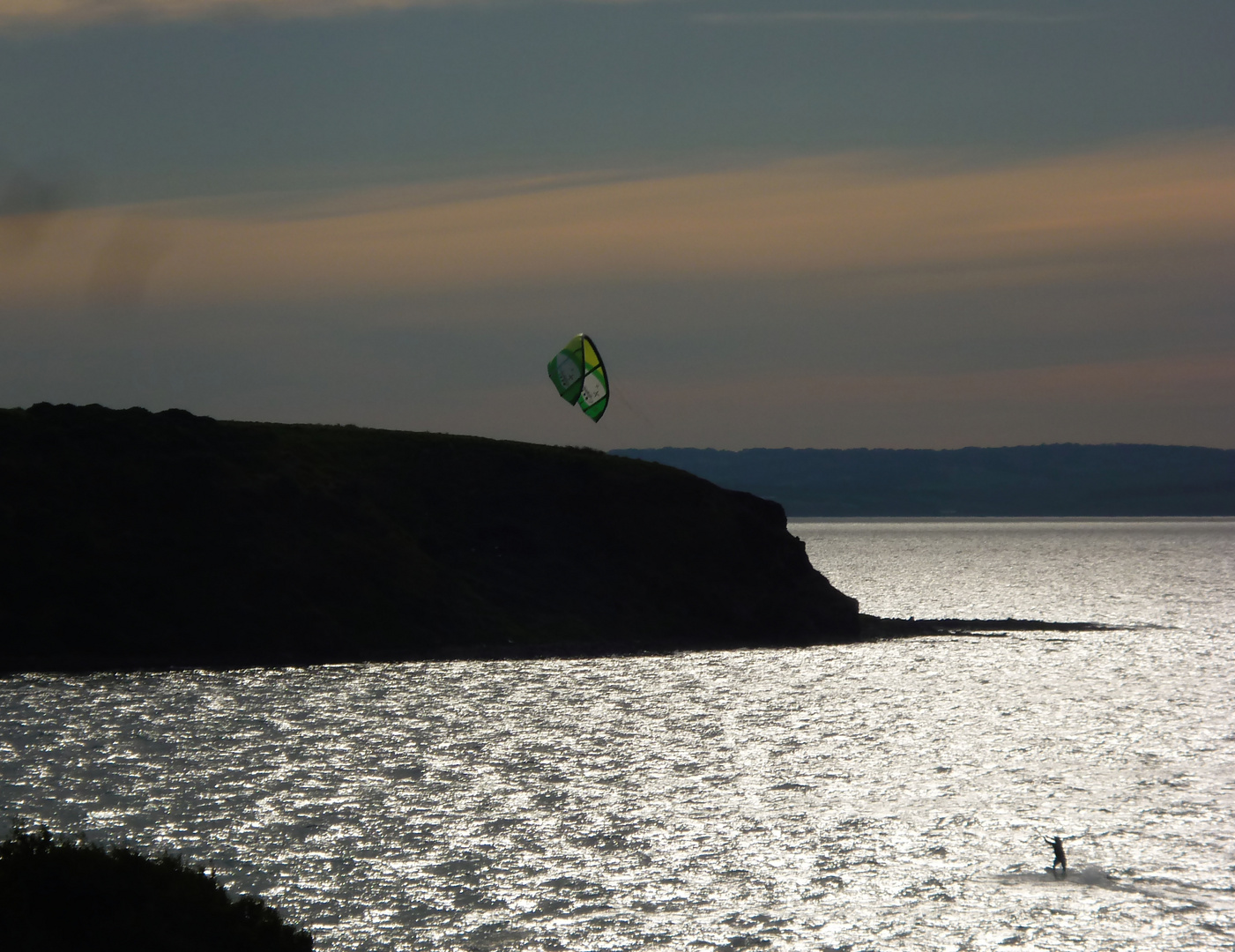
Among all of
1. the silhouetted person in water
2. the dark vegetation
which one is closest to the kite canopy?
the dark vegetation

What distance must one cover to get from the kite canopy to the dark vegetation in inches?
582

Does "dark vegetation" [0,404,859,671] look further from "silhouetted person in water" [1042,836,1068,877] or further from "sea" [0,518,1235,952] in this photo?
"silhouetted person in water" [1042,836,1068,877]

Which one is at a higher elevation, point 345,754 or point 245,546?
point 245,546

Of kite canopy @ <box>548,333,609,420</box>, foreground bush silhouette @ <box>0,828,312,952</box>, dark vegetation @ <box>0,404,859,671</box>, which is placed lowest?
foreground bush silhouette @ <box>0,828,312,952</box>

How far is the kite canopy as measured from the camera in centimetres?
8262

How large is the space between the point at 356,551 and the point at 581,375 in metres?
18.7

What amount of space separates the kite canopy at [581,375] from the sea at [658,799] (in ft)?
56.5

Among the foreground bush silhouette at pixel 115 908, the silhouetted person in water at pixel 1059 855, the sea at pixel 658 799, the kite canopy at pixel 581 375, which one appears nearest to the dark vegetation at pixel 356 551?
the sea at pixel 658 799

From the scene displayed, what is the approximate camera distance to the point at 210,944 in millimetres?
16719

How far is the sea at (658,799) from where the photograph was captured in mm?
28281

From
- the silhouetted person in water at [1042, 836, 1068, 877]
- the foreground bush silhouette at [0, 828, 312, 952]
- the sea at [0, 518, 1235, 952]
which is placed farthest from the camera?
the silhouetted person in water at [1042, 836, 1068, 877]

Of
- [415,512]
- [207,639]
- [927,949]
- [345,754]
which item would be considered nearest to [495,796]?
[345,754]

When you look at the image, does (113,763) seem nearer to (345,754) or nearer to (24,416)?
(345,754)

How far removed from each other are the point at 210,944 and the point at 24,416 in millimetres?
77102
